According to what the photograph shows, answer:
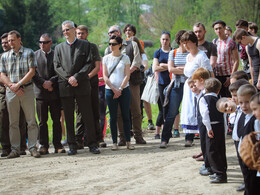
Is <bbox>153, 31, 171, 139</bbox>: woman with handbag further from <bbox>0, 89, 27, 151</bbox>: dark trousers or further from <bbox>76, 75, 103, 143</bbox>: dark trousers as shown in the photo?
<bbox>0, 89, 27, 151</bbox>: dark trousers

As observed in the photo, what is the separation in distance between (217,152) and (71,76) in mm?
3538

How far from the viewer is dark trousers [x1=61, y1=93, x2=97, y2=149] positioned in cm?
819

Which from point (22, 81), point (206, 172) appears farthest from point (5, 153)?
point (206, 172)

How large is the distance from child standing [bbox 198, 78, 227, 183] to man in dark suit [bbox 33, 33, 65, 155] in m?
3.72

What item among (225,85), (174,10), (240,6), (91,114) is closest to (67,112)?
(91,114)

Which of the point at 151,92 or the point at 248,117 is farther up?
the point at 151,92

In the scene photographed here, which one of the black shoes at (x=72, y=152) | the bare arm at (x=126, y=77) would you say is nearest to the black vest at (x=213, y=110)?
the bare arm at (x=126, y=77)

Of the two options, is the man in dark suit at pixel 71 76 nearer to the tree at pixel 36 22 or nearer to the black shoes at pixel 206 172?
the black shoes at pixel 206 172

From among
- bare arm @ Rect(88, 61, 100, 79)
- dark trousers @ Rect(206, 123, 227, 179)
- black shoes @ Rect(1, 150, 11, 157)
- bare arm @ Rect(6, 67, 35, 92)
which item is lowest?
black shoes @ Rect(1, 150, 11, 157)

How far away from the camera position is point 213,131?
18.4 ft

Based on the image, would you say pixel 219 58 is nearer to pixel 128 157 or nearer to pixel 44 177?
pixel 128 157

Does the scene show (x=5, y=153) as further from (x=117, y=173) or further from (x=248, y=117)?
(x=248, y=117)

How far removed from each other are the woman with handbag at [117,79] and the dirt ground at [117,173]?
726mm

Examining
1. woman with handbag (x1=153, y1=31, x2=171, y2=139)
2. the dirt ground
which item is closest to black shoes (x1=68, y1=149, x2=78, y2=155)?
the dirt ground
